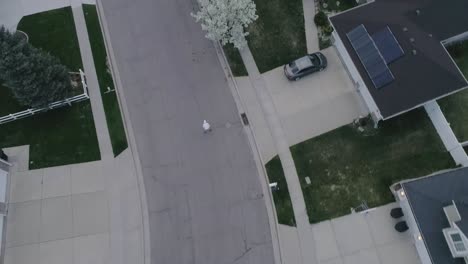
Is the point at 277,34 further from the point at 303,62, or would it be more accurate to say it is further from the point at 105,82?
the point at 105,82

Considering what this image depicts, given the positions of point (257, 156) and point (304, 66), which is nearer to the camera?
point (257, 156)

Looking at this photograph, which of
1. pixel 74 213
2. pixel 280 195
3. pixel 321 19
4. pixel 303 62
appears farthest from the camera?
pixel 321 19

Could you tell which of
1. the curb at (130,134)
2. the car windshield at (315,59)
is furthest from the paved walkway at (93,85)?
the car windshield at (315,59)

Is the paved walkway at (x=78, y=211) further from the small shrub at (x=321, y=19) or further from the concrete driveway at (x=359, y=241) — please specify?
the small shrub at (x=321, y=19)

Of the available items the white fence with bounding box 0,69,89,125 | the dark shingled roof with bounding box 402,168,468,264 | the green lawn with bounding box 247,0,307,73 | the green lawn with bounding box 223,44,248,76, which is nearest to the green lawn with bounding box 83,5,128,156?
the white fence with bounding box 0,69,89,125

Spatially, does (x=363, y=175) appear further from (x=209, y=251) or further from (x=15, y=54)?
(x=15, y=54)

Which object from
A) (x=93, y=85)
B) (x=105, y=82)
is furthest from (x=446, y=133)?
A: (x=93, y=85)

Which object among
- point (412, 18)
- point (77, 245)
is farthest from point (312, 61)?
point (77, 245)

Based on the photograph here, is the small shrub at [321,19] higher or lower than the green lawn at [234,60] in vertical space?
higher
